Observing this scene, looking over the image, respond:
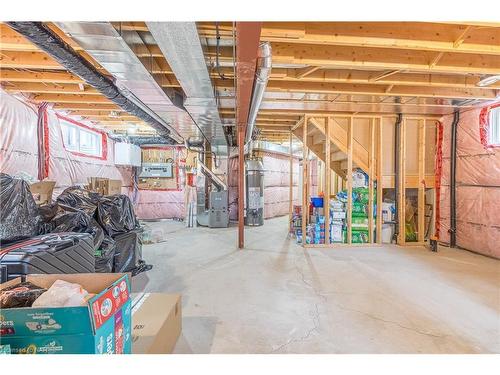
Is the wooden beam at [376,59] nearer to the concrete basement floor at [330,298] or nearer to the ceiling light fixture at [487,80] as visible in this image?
the ceiling light fixture at [487,80]

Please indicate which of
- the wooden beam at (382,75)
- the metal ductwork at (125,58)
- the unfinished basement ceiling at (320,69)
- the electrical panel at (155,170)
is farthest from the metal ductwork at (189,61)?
the electrical panel at (155,170)

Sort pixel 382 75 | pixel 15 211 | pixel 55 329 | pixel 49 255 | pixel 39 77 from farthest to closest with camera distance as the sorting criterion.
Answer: pixel 39 77 < pixel 382 75 < pixel 15 211 < pixel 49 255 < pixel 55 329

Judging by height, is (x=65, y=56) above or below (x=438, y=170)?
above

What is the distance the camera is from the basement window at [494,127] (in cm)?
396

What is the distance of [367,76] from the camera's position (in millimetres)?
3256

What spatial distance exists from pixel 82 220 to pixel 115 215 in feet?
1.57

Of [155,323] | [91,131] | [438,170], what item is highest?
[91,131]

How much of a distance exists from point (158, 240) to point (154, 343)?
3736 mm

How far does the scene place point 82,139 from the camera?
5.77 m

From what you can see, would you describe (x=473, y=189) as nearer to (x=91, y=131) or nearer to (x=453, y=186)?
(x=453, y=186)

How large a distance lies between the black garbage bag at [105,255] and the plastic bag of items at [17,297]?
1.53 m

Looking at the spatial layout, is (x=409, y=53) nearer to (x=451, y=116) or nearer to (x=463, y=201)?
(x=451, y=116)

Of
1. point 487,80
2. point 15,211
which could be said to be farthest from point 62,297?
point 487,80

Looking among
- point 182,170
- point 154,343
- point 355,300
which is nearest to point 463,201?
point 355,300
